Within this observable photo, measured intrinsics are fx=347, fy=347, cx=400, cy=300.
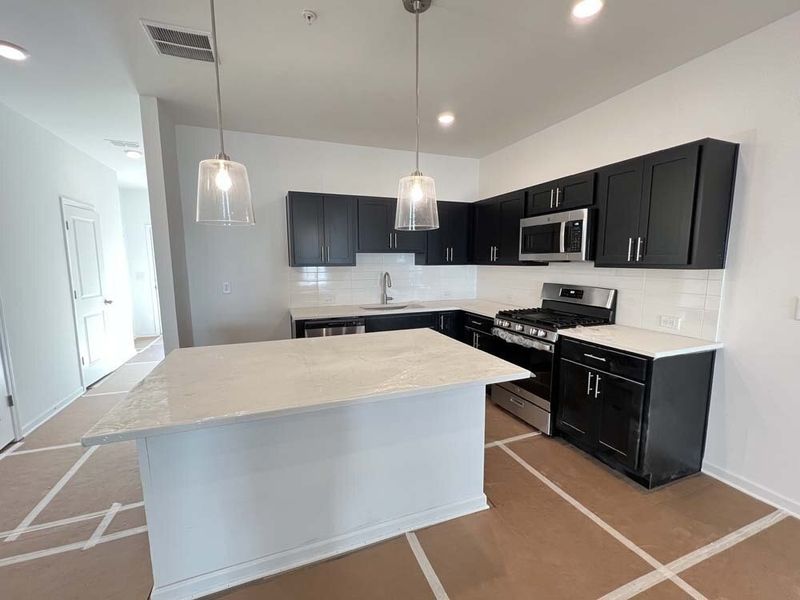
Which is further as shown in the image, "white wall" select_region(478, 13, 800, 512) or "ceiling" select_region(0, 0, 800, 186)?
"white wall" select_region(478, 13, 800, 512)

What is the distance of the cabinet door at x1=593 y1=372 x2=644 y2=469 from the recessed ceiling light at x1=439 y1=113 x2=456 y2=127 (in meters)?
2.55

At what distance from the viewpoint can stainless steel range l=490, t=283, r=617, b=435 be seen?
2857 mm

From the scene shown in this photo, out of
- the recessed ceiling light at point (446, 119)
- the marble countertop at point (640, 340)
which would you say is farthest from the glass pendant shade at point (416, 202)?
the recessed ceiling light at point (446, 119)

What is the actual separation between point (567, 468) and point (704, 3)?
2873 mm

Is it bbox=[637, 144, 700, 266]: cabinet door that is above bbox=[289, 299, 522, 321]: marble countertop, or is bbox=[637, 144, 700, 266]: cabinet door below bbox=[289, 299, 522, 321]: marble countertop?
above

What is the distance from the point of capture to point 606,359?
2381mm

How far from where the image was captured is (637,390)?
2.20 meters

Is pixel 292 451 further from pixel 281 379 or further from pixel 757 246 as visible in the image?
pixel 757 246

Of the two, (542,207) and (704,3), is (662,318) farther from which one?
(704,3)

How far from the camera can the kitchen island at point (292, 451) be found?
1433 millimetres

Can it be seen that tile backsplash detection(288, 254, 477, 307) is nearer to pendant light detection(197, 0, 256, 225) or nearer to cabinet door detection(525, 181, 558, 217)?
cabinet door detection(525, 181, 558, 217)

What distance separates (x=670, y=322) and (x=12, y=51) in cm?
473

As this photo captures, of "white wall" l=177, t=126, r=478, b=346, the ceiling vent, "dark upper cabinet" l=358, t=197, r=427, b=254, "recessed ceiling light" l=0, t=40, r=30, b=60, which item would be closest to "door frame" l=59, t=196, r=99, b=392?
"white wall" l=177, t=126, r=478, b=346

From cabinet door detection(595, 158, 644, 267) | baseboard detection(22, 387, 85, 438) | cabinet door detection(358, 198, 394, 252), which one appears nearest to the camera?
cabinet door detection(595, 158, 644, 267)
